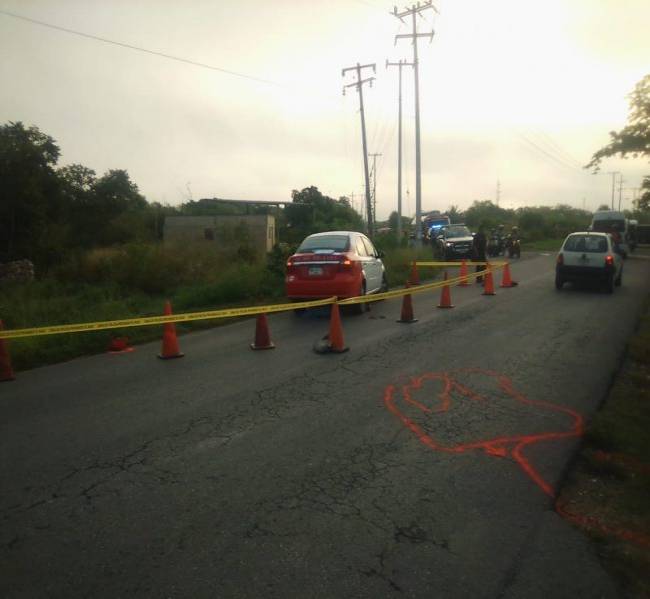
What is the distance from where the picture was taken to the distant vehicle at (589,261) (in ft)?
50.1

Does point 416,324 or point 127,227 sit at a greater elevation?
point 127,227

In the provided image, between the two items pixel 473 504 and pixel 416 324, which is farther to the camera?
pixel 416 324

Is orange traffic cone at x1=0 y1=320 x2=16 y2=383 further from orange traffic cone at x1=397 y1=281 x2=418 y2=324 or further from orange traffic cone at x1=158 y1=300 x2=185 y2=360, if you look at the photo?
orange traffic cone at x1=397 y1=281 x2=418 y2=324

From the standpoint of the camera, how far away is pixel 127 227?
140 feet

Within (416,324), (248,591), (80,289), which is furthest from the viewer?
(80,289)

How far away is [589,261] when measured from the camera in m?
15.4

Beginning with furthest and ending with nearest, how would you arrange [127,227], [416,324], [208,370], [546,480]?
1. [127,227]
2. [416,324]
3. [208,370]
4. [546,480]

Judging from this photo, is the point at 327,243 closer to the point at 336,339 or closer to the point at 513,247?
the point at 336,339

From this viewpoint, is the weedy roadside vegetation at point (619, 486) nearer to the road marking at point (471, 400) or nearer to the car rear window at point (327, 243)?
the road marking at point (471, 400)

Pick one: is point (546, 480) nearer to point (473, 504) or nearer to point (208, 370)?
point (473, 504)

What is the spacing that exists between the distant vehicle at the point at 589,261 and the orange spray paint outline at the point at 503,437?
9979 millimetres

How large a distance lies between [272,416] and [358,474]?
5.04 ft

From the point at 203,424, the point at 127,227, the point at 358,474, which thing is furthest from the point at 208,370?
the point at 127,227

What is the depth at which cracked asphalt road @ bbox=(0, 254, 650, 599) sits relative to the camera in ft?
9.81
